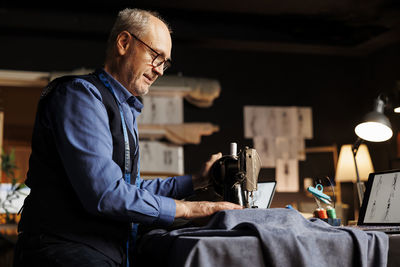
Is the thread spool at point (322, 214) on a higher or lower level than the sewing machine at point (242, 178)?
lower

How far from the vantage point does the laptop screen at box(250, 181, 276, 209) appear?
2.17m

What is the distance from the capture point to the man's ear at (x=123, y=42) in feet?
6.01

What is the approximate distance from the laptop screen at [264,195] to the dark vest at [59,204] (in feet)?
2.38

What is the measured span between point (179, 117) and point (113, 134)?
3.98 meters

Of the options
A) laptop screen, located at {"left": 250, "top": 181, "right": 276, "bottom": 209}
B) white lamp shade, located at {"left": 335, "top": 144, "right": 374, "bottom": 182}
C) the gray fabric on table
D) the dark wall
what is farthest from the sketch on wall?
the gray fabric on table

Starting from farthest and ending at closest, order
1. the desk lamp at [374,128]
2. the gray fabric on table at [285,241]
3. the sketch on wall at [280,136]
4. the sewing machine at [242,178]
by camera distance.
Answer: the sketch on wall at [280,136], the desk lamp at [374,128], the sewing machine at [242,178], the gray fabric on table at [285,241]

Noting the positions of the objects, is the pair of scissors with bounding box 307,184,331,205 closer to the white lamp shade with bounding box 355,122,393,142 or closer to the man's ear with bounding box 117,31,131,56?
the white lamp shade with bounding box 355,122,393,142

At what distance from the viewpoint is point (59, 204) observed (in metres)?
1.52

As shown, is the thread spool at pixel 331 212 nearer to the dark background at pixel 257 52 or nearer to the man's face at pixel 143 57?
the man's face at pixel 143 57

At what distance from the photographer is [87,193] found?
1.44 m

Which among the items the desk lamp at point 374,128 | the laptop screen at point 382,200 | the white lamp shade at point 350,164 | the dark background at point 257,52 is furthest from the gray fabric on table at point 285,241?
the white lamp shade at point 350,164

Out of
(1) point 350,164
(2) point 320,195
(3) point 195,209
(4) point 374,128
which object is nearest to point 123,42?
(3) point 195,209

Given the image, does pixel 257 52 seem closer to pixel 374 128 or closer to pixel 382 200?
pixel 374 128

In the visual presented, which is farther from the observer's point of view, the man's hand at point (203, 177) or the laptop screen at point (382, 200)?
the man's hand at point (203, 177)
